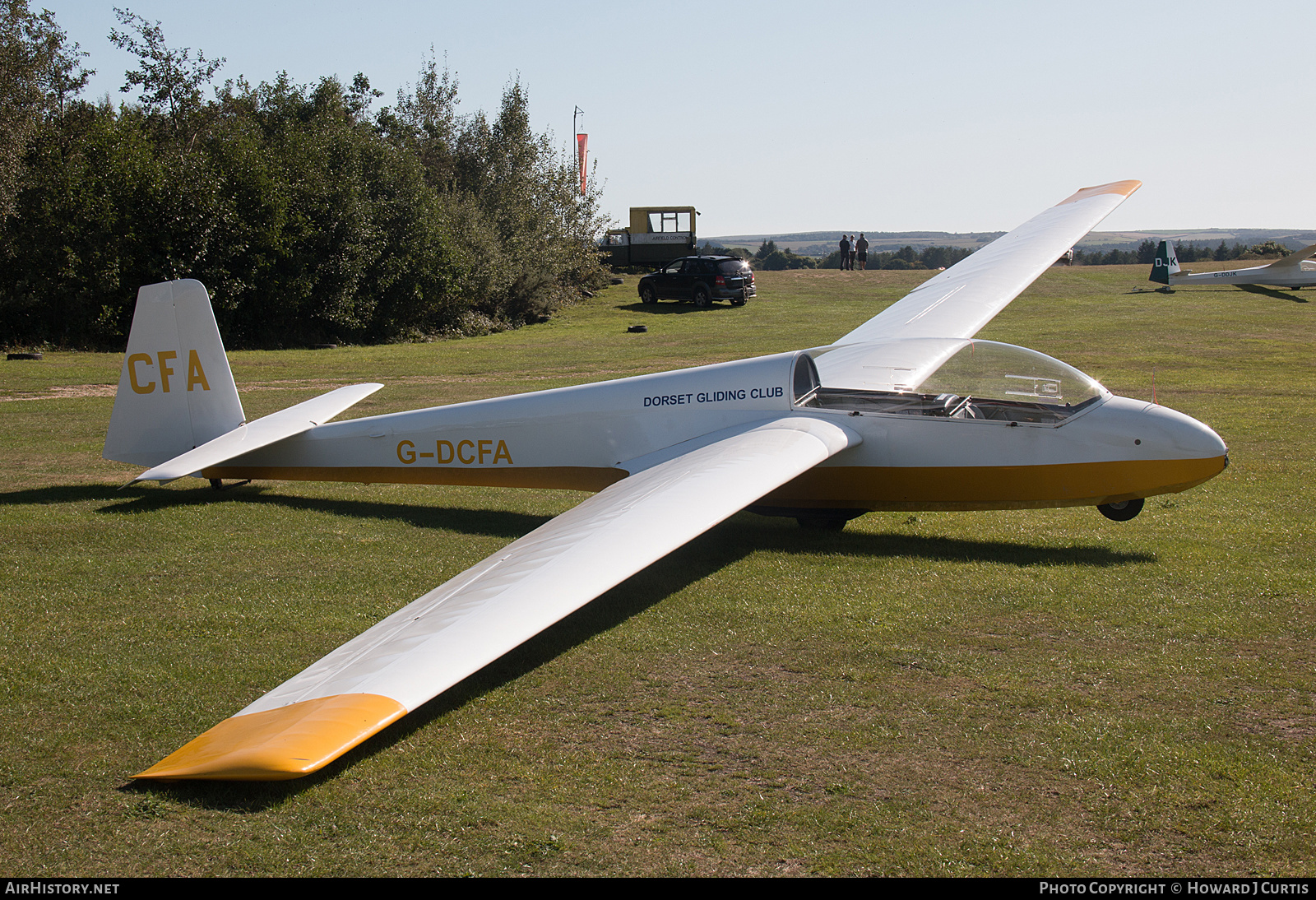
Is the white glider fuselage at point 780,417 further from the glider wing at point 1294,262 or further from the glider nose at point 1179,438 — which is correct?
the glider wing at point 1294,262

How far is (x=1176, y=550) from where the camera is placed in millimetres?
7734

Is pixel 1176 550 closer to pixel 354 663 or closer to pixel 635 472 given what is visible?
pixel 635 472

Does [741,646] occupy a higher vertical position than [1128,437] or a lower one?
lower

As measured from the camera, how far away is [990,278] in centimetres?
1307

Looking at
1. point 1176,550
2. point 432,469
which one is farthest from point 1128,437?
point 432,469

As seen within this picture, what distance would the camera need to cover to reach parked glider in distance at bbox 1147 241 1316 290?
125 ft

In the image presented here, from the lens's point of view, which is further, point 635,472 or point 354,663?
point 635,472

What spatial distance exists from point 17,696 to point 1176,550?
28.1 ft

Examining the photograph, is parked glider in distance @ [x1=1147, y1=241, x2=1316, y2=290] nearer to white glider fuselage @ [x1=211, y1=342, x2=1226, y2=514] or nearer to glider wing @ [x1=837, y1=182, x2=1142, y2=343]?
glider wing @ [x1=837, y1=182, x2=1142, y2=343]

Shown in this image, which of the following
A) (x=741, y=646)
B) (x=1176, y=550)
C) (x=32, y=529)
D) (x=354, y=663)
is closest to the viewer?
(x=354, y=663)

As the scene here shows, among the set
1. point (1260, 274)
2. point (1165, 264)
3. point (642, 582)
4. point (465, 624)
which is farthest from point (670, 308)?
point (465, 624)

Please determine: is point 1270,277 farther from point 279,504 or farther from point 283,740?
point 283,740

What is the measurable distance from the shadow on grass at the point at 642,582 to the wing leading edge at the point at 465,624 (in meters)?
0.39

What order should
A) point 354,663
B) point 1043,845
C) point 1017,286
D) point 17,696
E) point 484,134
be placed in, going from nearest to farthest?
point 1043,845 → point 354,663 → point 17,696 → point 1017,286 → point 484,134
